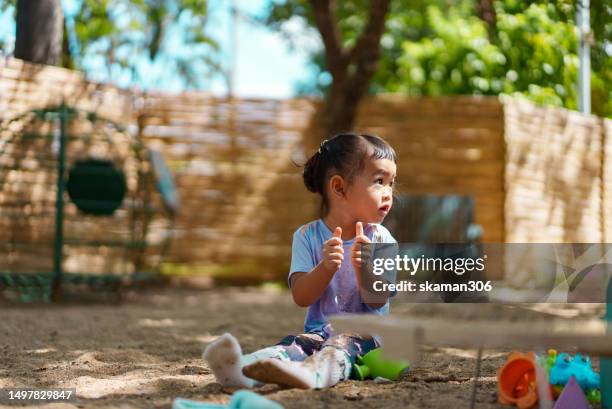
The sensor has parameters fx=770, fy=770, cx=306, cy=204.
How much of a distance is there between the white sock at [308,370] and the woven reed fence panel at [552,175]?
5.73 meters

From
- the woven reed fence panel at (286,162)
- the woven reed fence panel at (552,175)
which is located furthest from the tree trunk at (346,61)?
the woven reed fence panel at (552,175)

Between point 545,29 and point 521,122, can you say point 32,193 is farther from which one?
point 545,29

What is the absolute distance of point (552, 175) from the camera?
28.2 ft

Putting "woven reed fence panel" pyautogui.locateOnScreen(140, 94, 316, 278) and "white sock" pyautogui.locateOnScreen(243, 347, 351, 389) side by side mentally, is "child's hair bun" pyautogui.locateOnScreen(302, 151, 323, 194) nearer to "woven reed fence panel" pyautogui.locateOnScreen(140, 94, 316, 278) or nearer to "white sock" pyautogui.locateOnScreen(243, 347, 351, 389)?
"white sock" pyautogui.locateOnScreen(243, 347, 351, 389)

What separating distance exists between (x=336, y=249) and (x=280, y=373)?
1.52ft

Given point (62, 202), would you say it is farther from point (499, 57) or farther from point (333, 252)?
point (499, 57)

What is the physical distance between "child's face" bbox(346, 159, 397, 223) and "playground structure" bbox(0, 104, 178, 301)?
3.61 m

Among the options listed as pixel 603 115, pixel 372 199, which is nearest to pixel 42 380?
pixel 372 199

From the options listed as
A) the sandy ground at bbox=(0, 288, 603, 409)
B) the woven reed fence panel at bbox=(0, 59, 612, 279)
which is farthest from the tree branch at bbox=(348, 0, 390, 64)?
the sandy ground at bbox=(0, 288, 603, 409)

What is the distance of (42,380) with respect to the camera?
111 inches

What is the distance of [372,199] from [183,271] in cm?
589

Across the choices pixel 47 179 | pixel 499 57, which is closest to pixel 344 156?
pixel 47 179

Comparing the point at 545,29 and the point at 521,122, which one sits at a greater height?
the point at 545,29

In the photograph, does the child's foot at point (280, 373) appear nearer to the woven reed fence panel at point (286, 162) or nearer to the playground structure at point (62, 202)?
the playground structure at point (62, 202)
